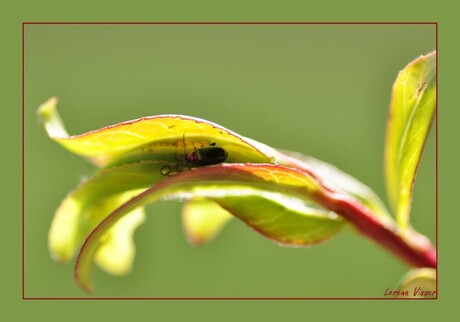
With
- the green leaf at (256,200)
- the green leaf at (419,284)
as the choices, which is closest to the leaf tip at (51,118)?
the green leaf at (256,200)

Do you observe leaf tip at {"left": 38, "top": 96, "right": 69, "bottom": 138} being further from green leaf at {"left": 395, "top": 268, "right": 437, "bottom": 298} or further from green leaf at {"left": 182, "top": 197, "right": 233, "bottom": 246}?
green leaf at {"left": 395, "top": 268, "right": 437, "bottom": 298}

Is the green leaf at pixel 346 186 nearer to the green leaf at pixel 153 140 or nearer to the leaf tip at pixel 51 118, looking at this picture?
the green leaf at pixel 153 140

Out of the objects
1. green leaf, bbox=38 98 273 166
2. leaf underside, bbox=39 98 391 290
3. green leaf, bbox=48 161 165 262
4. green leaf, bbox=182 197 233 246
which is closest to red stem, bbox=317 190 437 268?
leaf underside, bbox=39 98 391 290

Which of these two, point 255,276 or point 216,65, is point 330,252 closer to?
point 255,276

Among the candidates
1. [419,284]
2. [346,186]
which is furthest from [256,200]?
[419,284]

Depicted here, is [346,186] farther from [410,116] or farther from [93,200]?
[93,200]
